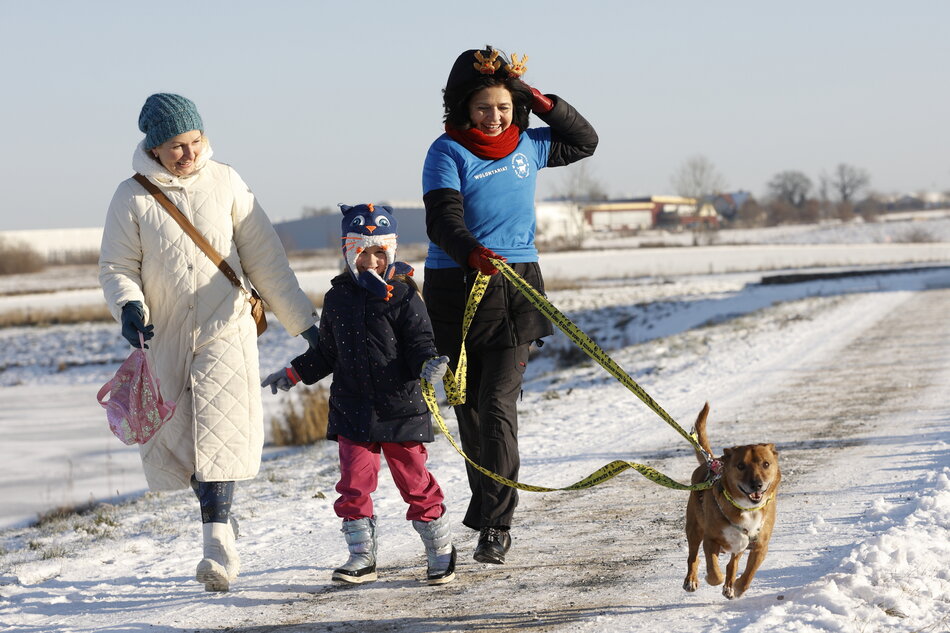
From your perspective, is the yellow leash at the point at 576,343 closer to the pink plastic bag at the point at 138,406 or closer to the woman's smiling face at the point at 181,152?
the pink plastic bag at the point at 138,406

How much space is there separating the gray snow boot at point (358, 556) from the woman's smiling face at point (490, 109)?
6.20 ft

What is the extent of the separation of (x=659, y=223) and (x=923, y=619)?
126 metres

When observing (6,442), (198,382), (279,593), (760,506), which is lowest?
(6,442)

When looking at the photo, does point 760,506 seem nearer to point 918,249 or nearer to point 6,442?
point 6,442

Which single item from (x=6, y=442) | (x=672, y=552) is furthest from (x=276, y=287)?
(x=6, y=442)

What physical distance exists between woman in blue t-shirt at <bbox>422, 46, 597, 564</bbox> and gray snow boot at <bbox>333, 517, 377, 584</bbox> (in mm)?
500

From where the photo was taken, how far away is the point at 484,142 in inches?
186

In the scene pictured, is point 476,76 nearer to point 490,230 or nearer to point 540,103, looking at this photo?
point 540,103

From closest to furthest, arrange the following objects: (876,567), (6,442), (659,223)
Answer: (876,567) < (6,442) < (659,223)

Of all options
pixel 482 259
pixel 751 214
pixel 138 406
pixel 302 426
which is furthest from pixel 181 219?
pixel 751 214

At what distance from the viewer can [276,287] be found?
4.97 m

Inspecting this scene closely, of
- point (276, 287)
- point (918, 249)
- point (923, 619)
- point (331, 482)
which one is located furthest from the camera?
point (918, 249)

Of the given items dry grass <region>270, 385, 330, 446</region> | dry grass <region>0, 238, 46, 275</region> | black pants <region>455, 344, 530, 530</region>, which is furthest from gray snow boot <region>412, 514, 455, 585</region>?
dry grass <region>0, 238, 46, 275</region>

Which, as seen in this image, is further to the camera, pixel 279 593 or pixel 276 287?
pixel 276 287
